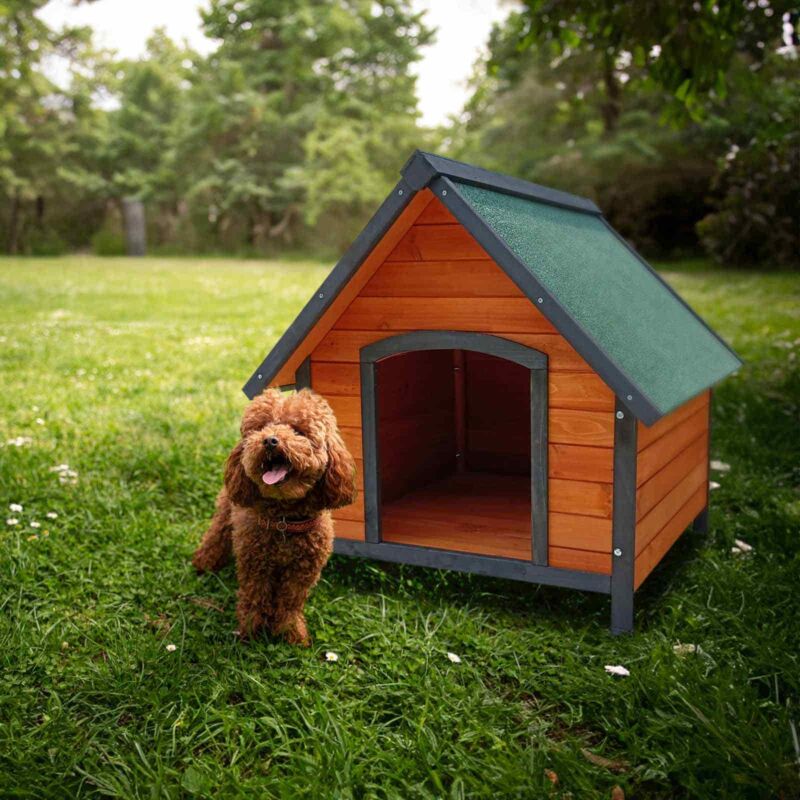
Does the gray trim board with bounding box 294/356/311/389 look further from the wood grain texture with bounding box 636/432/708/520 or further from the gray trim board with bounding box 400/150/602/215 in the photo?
the wood grain texture with bounding box 636/432/708/520

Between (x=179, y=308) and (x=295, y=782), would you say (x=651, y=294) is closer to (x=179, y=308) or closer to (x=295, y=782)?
(x=295, y=782)

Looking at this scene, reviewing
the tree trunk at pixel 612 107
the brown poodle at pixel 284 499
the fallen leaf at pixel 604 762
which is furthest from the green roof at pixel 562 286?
the tree trunk at pixel 612 107

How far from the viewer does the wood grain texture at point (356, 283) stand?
3.67 meters

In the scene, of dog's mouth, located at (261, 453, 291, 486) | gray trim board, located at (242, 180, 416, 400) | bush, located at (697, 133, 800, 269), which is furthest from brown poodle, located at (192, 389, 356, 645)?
bush, located at (697, 133, 800, 269)

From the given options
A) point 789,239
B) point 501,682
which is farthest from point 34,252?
point 501,682

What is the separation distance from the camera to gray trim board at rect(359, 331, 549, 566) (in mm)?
3627

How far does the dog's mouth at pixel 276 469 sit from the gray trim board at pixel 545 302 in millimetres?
1137

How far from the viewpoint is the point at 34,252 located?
2961 centimetres

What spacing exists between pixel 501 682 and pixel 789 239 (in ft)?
53.8

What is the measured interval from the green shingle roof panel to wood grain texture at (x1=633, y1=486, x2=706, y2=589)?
0.68 meters

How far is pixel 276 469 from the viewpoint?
312cm

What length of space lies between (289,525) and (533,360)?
1.20m

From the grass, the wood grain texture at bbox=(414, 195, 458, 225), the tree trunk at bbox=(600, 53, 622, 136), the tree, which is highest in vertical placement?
the tree trunk at bbox=(600, 53, 622, 136)

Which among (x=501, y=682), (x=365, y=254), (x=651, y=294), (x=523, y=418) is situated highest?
(x=365, y=254)
